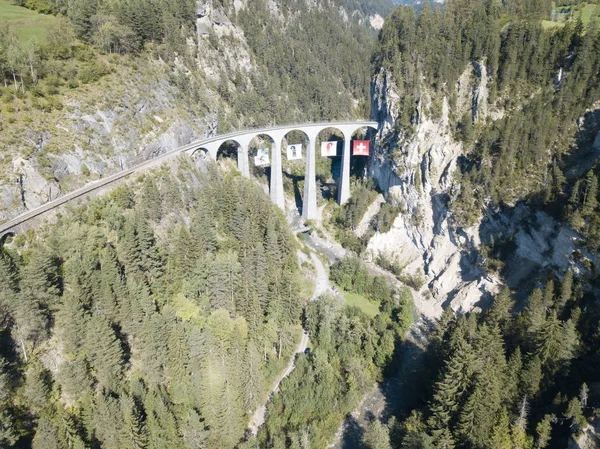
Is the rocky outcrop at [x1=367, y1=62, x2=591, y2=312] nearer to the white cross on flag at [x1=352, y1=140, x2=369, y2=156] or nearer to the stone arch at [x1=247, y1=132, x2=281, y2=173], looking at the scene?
the white cross on flag at [x1=352, y1=140, x2=369, y2=156]

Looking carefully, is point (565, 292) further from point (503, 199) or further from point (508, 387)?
point (503, 199)

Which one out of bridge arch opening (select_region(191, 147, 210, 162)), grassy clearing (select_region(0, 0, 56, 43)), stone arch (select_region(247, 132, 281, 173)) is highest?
grassy clearing (select_region(0, 0, 56, 43))

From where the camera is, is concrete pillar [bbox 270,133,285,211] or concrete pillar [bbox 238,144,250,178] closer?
concrete pillar [bbox 238,144,250,178]

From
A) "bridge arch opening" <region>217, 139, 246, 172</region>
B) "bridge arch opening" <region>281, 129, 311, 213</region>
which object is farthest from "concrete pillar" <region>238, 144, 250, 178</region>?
"bridge arch opening" <region>281, 129, 311, 213</region>

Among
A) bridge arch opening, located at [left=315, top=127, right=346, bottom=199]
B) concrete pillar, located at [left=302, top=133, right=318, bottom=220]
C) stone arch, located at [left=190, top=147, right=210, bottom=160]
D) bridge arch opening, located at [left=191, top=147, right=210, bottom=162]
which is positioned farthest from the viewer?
bridge arch opening, located at [left=315, top=127, right=346, bottom=199]

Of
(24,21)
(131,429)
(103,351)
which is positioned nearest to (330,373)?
(131,429)

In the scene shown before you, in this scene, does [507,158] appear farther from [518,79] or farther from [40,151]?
[40,151]
